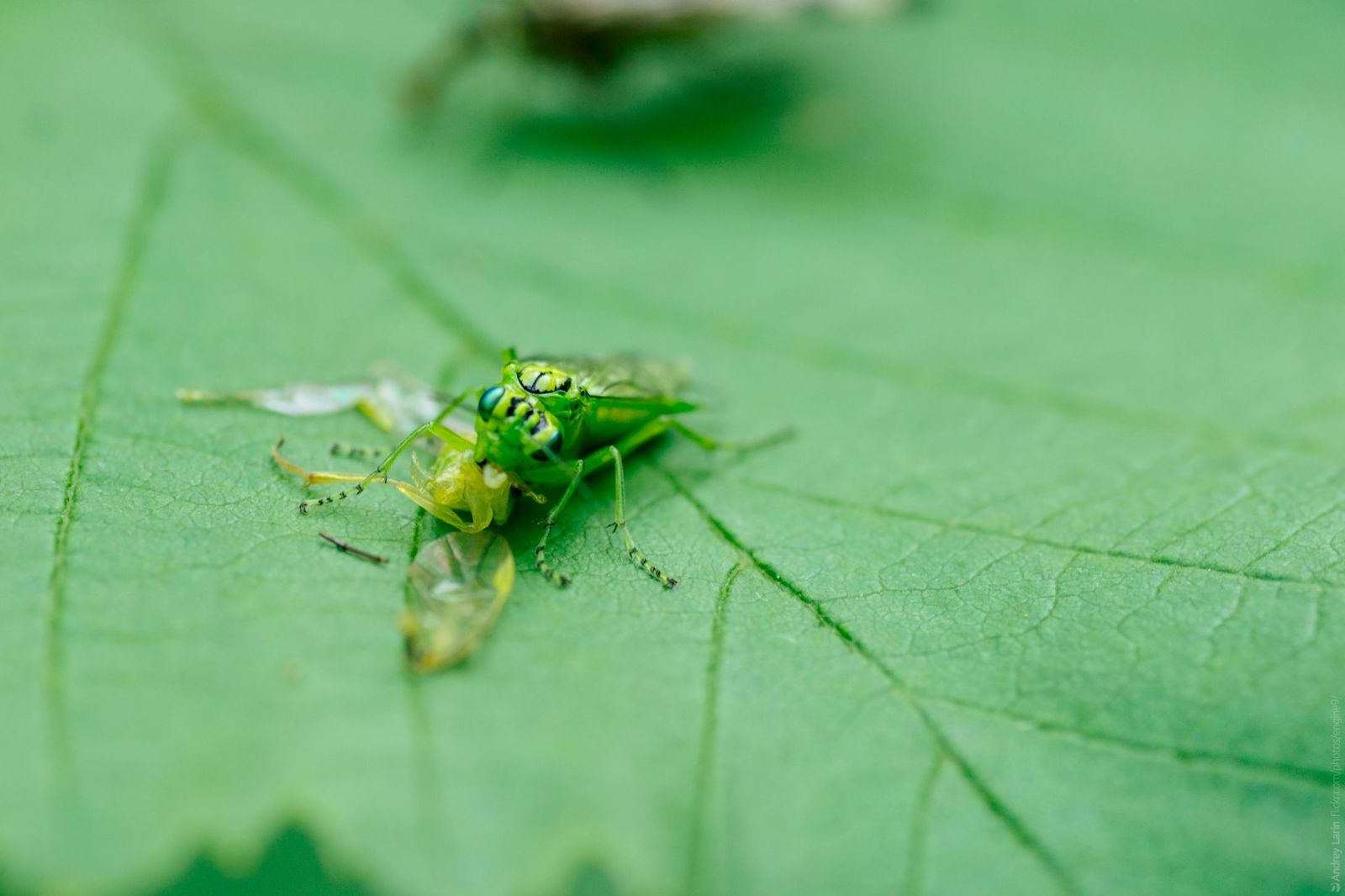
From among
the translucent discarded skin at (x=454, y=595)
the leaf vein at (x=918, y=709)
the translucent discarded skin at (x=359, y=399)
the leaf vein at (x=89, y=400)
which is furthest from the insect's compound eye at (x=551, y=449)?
the leaf vein at (x=89, y=400)

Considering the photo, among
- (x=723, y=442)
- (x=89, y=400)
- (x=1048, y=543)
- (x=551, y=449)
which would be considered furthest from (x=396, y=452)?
(x=1048, y=543)

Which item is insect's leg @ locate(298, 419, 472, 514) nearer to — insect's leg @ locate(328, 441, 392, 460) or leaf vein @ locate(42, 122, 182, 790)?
insect's leg @ locate(328, 441, 392, 460)

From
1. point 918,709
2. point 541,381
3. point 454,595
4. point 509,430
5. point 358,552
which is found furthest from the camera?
point 541,381

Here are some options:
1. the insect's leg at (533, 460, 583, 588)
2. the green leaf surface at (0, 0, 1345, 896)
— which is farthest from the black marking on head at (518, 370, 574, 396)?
the green leaf surface at (0, 0, 1345, 896)

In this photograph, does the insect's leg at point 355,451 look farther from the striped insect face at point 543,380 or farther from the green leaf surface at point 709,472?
the striped insect face at point 543,380

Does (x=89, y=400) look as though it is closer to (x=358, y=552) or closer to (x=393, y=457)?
(x=393, y=457)

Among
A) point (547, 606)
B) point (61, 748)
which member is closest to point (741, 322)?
point (547, 606)

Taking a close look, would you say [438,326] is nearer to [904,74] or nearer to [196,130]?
[196,130]
